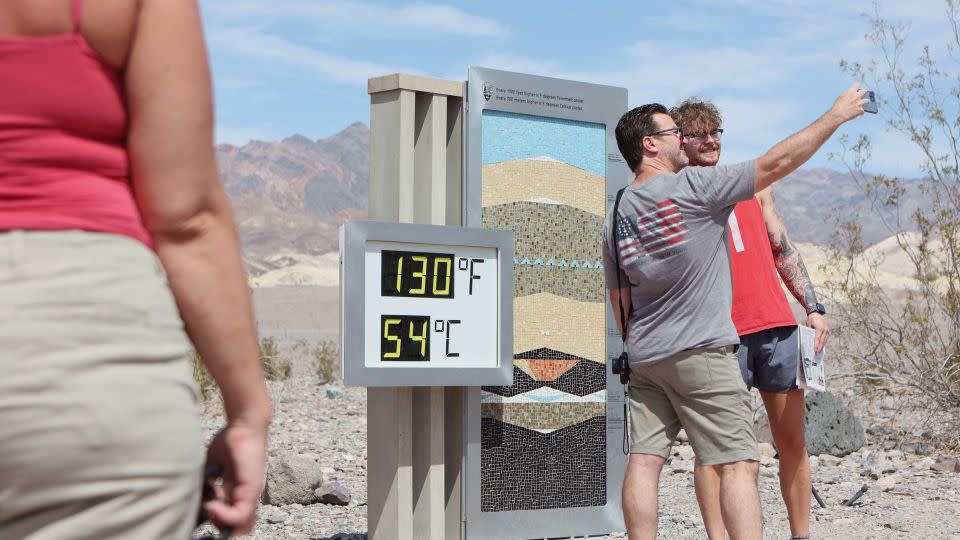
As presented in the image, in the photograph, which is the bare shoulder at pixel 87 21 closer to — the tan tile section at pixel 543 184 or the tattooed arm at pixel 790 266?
the tattooed arm at pixel 790 266

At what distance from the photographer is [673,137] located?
4883 mm

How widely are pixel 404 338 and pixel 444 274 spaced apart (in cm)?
41

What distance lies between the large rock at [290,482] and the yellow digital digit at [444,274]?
6.98ft

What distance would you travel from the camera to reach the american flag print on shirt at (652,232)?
4.53m

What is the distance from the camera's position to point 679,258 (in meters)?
4.55

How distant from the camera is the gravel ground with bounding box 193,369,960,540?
6.96 metres

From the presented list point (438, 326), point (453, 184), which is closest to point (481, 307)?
point (438, 326)

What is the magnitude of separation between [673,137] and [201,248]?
145 inches

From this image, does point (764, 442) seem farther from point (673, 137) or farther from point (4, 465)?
point (4, 465)

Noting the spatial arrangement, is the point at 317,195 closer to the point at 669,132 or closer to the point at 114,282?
the point at 669,132

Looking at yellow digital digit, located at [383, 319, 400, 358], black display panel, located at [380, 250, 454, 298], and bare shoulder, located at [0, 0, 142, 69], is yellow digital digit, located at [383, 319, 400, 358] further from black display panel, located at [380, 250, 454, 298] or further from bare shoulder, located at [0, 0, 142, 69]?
bare shoulder, located at [0, 0, 142, 69]

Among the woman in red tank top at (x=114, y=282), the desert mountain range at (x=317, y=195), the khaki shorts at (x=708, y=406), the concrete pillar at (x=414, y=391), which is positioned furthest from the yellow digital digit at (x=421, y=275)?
the desert mountain range at (x=317, y=195)

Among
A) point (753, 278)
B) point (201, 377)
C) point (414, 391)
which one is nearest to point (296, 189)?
point (201, 377)

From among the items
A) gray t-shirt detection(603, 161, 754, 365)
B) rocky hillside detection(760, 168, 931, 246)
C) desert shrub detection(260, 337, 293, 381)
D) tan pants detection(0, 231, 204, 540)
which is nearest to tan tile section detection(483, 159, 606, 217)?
gray t-shirt detection(603, 161, 754, 365)
